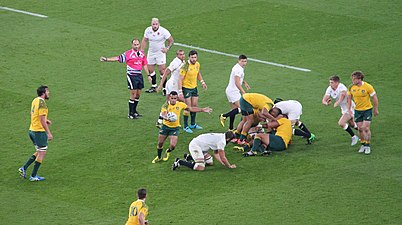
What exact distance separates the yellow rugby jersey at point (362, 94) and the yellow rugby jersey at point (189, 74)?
171 inches

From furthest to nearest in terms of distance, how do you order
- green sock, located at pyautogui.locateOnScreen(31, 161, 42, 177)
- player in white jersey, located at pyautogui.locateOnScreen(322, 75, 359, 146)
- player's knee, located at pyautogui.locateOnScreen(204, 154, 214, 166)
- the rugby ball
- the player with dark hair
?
the player with dark hair, player in white jersey, located at pyautogui.locateOnScreen(322, 75, 359, 146), the rugby ball, player's knee, located at pyautogui.locateOnScreen(204, 154, 214, 166), green sock, located at pyautogui.locateOnScreen(31, 161, 42, 177)

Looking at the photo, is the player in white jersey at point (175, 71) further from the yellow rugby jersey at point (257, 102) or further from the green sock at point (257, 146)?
the green sock at point (257, 146)

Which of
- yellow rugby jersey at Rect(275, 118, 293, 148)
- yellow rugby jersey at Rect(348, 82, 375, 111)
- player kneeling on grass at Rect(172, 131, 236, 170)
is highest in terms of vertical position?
yellow rugby jersey at Rect(348, 82, 375, 111)

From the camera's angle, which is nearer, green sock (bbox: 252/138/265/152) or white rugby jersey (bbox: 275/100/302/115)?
green sock (bbox: 252/138/265/152)

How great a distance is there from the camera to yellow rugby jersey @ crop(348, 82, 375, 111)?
23.0m

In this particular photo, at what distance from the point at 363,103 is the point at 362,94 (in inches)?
9.2

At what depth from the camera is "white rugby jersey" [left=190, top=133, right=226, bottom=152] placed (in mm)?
22344

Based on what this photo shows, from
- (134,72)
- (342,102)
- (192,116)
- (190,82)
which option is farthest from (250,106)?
(134,72)

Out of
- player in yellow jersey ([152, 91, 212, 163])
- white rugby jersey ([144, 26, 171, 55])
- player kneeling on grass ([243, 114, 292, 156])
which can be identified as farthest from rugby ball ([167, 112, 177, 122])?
white rugby jersey ([144, 26, 171, 55])

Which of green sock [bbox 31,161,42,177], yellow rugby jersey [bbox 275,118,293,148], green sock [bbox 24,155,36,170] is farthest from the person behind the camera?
yellow rugby jersey [bbox 275,118,293,148]

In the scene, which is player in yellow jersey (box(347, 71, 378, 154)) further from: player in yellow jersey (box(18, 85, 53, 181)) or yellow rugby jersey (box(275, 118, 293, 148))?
player in yellow jersey (box(18, 85, 53, 181))

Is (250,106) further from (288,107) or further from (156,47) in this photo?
(156,47)

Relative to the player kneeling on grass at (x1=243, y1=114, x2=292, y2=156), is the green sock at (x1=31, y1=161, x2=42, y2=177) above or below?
below

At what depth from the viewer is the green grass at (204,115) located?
2033cm
